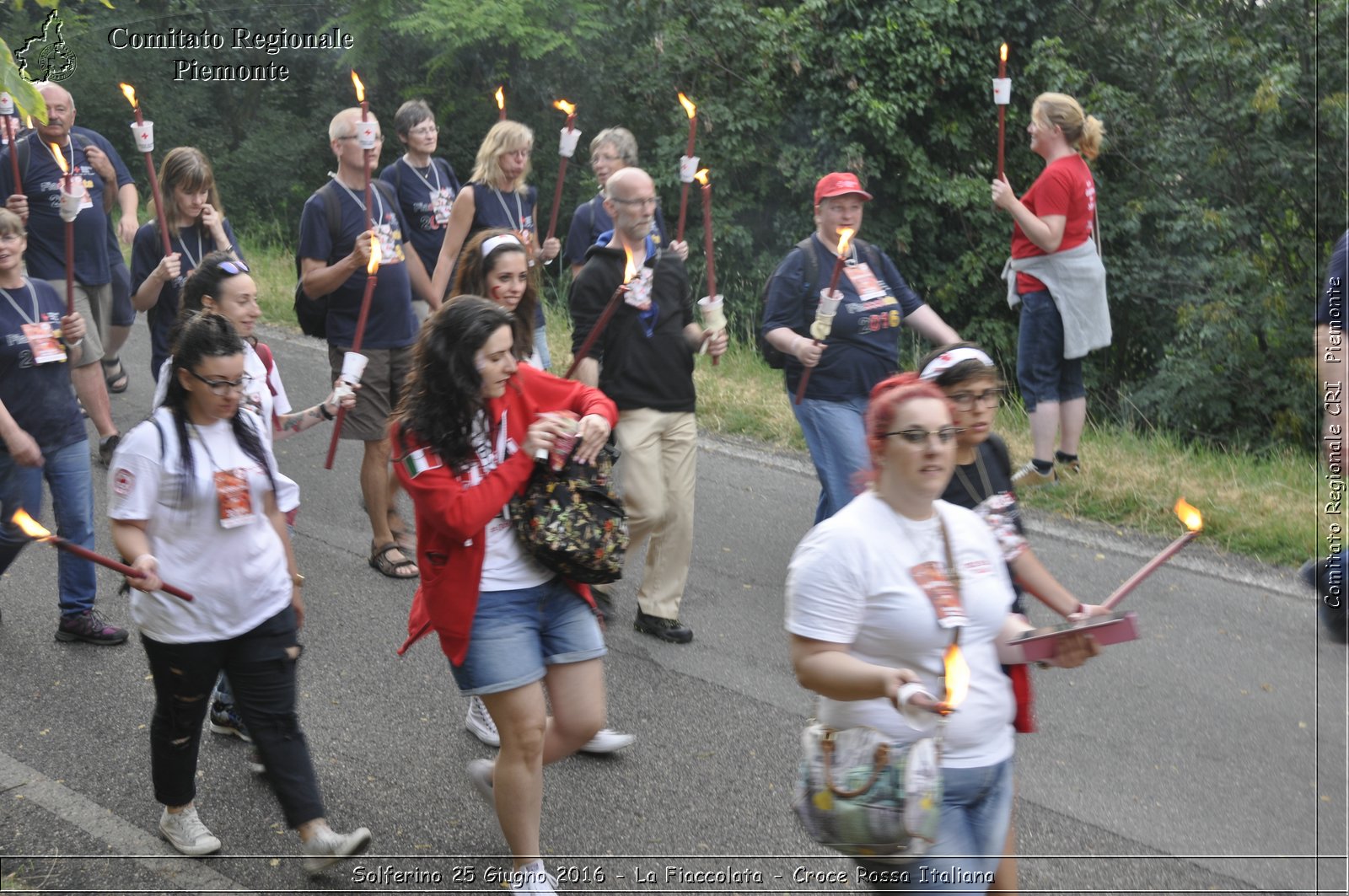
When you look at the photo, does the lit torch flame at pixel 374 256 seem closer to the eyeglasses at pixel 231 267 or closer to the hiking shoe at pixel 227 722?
the eyeglasses at pixel 231 267

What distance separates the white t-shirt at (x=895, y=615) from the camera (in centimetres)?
295

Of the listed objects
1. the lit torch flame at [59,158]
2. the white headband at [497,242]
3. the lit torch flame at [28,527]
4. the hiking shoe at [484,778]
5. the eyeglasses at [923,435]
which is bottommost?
the hiking shoe at [484,778]

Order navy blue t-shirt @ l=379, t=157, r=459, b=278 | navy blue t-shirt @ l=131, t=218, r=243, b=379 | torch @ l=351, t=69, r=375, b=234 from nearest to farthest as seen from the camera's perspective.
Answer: torch @ l=351, t=69, r=375, b=234
navy blue t-shirt @ l=131, t=218, r=243, b=379
navy blue t-shirt @ l=379, t=157, r=459, b=278

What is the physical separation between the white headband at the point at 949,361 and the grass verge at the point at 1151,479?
3.71 metres

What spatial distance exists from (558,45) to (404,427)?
43.3 ft

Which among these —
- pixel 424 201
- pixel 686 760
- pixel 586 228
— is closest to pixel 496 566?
pixel 686 760

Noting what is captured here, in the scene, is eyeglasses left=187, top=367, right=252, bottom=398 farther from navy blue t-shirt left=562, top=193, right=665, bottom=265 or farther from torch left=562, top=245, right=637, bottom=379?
navy blue t-shirt left=562, top=193, right=665, bottom=265

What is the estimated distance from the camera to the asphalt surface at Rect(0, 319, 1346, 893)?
4055 millimetres

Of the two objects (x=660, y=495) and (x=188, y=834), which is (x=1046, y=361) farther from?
(x=188, y=834)

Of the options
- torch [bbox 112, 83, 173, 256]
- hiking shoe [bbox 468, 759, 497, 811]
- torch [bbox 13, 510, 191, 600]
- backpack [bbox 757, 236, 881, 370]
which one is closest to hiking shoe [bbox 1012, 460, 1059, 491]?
backpack [bbox 757, 236, 881, 370]

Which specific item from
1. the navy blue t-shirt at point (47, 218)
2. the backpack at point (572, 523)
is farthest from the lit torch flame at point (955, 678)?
the navy blue t-shirt at point (47, 218)

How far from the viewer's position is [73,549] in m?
3.47

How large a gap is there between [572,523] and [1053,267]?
478cm

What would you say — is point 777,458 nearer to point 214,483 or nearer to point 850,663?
point 214,483
